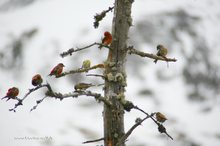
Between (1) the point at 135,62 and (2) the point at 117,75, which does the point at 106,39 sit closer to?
(2) the point at 117,75

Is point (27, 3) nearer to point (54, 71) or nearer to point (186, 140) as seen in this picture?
point (186, 140)

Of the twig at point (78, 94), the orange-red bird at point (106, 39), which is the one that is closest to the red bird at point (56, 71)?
the twig at point (78, 94)

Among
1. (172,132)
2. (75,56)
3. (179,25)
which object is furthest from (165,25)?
(172,132)

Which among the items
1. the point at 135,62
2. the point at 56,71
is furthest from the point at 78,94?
the point at 135,62

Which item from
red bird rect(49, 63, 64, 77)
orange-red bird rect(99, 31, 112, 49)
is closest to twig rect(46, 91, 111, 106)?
red bird rect(49, 63, 64, 77)

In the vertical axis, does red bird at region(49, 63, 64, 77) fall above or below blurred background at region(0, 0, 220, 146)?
below

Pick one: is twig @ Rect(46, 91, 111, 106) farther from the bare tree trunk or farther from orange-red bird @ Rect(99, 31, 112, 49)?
orange-red bird @ Rect(99, 31, 112, 49)

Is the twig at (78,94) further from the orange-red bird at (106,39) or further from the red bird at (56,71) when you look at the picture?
the orange-red bird at (106,39)

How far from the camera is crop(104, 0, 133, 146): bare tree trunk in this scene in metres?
5.23

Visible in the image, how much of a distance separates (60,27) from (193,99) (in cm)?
944

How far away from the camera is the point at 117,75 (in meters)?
5.25

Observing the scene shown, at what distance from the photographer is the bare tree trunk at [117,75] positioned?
17.1ft

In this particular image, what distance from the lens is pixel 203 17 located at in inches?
1152

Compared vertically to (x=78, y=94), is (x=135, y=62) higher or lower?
higher
